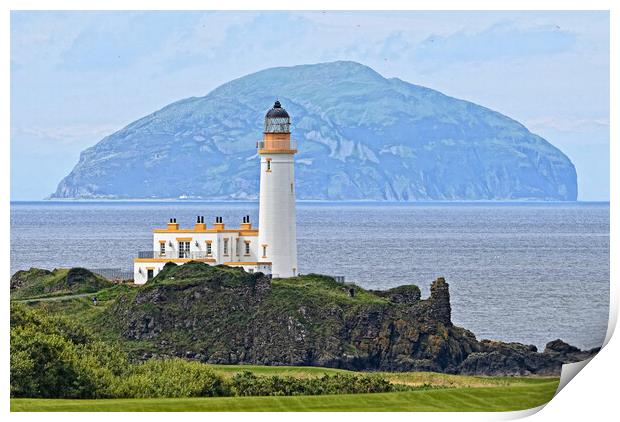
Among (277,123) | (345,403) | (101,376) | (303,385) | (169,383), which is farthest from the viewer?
(277,123)

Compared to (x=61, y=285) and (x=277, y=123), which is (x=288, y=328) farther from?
(x=61, y=285)

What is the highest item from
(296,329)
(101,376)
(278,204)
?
(278,204)

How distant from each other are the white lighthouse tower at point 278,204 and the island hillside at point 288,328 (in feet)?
8.73

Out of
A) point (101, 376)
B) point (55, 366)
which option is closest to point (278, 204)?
point (101, 376)

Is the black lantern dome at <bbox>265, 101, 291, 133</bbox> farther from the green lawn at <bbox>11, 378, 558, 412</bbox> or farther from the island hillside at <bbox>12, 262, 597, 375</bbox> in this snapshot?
the green lawn at <bbox>11, 378, 558, 412</bbox>

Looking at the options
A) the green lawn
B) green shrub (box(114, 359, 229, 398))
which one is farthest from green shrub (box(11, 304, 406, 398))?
the green lawn

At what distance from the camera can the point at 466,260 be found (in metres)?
99.9

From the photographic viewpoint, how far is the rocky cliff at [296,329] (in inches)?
1736

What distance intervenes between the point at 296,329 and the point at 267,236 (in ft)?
19.3

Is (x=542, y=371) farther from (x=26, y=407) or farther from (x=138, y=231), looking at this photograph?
(x=138, y=231)

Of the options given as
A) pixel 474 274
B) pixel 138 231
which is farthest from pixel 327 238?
pixel 474 274

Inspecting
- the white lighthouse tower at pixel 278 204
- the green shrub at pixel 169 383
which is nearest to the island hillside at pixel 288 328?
the white lighthouse tower at pixel 278 204

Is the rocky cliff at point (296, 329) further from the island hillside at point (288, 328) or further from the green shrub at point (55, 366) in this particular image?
the green shrub at point (55, 366)
